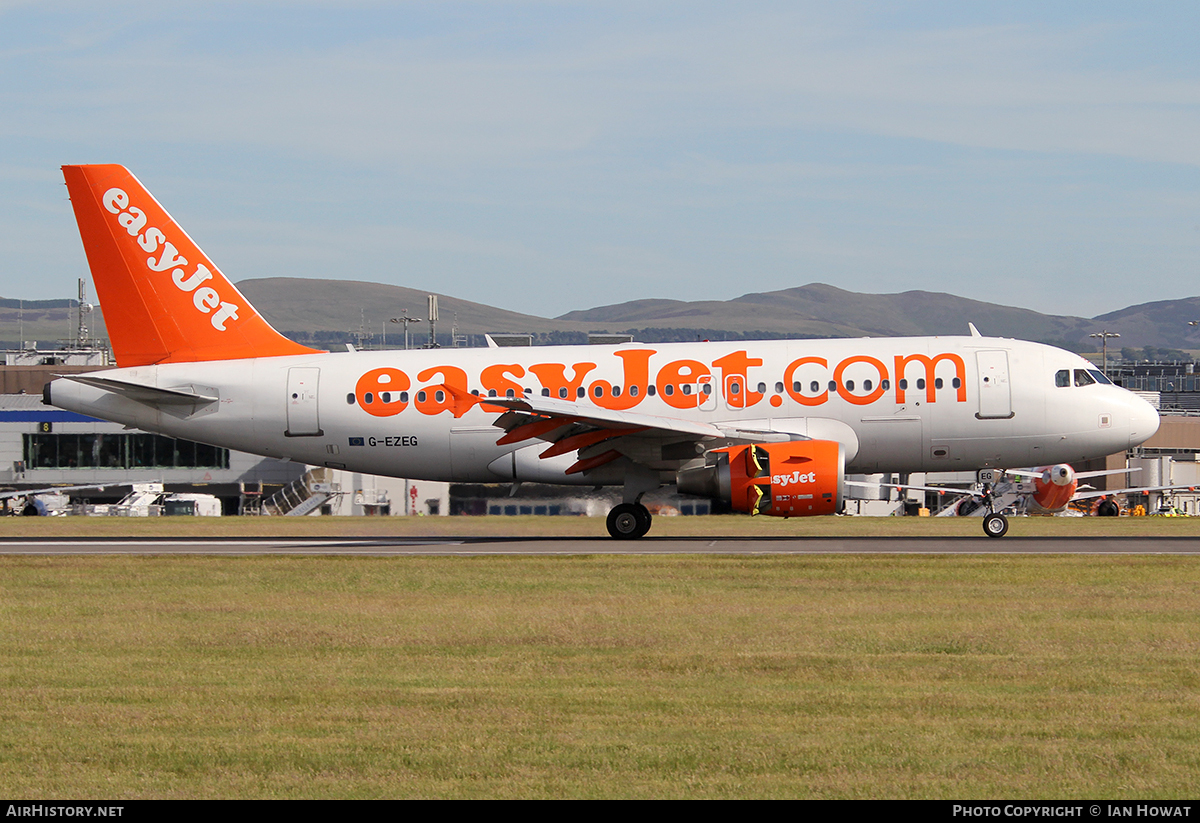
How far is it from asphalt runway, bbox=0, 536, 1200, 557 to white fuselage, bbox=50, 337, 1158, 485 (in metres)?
1.89

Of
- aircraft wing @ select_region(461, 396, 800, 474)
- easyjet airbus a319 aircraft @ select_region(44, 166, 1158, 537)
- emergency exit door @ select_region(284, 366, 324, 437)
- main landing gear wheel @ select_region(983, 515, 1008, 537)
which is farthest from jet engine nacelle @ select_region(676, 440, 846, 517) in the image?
emergency exit door @ select_region(284, 366, 324, 437)

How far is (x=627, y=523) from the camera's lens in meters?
30.8

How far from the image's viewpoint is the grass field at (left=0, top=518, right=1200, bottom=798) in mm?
9664

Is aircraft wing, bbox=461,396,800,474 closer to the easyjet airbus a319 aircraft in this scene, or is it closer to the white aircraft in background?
the easyjet airbus a319 aircraft

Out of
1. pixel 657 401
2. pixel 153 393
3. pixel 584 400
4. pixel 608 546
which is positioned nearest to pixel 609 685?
pixel 608 546

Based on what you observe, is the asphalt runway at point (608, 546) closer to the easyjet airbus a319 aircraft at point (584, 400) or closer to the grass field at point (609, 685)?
the easyjet airbus a319 aircraft at point (584, 400)

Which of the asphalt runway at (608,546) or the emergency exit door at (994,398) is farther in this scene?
the emergency exit door at (994,398)

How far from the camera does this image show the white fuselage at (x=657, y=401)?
99.2ft

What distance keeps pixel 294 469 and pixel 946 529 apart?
5574cm

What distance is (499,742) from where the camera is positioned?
1066 centimetres

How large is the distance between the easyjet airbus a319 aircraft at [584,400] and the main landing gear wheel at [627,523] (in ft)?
0.17

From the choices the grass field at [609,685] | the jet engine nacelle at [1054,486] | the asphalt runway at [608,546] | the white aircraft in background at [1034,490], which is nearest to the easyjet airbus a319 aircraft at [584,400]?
the asphalt runway at [608,546]

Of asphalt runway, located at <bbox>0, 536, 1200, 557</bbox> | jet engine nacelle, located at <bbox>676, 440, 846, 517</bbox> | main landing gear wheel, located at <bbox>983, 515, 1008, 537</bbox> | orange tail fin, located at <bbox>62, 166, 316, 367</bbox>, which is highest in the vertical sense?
orange tail fin, located at <bbox>62, 166, 316, 367</bbox>

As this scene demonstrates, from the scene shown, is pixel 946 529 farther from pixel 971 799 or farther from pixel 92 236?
pixel 971 799
